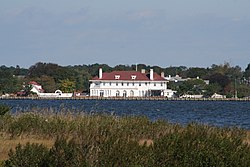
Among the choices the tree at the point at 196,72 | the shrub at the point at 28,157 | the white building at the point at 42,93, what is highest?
the tree at the point at 196,72

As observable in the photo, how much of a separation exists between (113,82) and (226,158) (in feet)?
438

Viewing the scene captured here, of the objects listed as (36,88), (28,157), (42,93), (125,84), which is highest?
(125,84)

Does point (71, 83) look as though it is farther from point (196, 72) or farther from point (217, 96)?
point (196, 72)

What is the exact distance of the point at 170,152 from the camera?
12.0 m

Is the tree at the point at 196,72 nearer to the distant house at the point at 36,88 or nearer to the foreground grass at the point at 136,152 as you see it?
the distant house at the point at 36,88

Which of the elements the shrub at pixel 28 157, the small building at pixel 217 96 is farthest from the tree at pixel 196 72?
the shrub at pixel 28 157

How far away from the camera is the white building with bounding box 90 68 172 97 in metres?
145

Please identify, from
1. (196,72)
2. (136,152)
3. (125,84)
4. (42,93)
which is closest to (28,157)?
(136,152)

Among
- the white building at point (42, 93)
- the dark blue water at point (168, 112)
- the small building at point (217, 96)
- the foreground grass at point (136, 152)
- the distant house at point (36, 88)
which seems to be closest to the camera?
the foreground grass at point (136, 152)

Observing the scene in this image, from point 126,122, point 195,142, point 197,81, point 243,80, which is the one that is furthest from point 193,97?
point 195,142

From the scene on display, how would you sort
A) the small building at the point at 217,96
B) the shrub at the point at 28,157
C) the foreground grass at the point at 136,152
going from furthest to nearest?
the small building at the point at 217,96 < the shrub at the point at 28,157 < the foreground grass at the point at 136,152

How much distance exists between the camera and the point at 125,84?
146m

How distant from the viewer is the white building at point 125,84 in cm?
14475

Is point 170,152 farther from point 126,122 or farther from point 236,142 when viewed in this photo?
point 126,122
